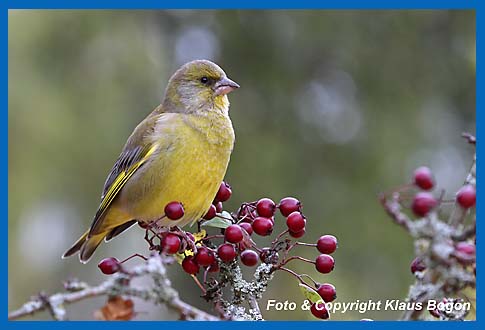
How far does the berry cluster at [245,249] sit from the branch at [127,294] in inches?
19.2

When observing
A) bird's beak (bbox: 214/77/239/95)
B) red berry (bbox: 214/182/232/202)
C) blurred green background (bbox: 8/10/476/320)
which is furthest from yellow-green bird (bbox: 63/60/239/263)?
blurred green background (bbox: 8/10/476/320)

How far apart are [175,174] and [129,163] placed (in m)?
0.31

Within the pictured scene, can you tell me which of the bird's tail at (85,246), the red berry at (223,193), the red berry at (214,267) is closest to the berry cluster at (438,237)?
the red berry at (214,267)

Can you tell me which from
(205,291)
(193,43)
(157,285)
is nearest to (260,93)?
(193,43)

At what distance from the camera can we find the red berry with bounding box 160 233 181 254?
2057 mm

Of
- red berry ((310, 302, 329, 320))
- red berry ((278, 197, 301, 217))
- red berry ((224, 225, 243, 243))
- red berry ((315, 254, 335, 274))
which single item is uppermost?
red berry ((278, 197, 301, 217))

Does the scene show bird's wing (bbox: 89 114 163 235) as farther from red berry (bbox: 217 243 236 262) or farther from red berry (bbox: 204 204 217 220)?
red berry (bbox: 217 243 236 262)

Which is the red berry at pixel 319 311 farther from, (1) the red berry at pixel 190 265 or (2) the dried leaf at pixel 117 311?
(2) the dried leaf at pixel 117 311

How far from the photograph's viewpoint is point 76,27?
5605 millimetres

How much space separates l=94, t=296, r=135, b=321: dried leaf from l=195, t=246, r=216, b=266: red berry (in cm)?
64

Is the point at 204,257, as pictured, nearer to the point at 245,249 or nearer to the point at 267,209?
the point at 245,249

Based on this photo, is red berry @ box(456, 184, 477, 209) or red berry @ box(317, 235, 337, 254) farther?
red berry @ box(317, 235, 337, 254)

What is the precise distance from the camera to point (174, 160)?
3145mm

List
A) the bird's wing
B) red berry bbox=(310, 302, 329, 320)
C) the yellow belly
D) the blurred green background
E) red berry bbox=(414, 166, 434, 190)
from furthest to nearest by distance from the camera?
1. the blurred green background
2. the bird's wing
3. the yellow belly
4. red berry bbox=(310, 302, 329, 320)
5. red berry bbox=(414, 166, 434, 190)
